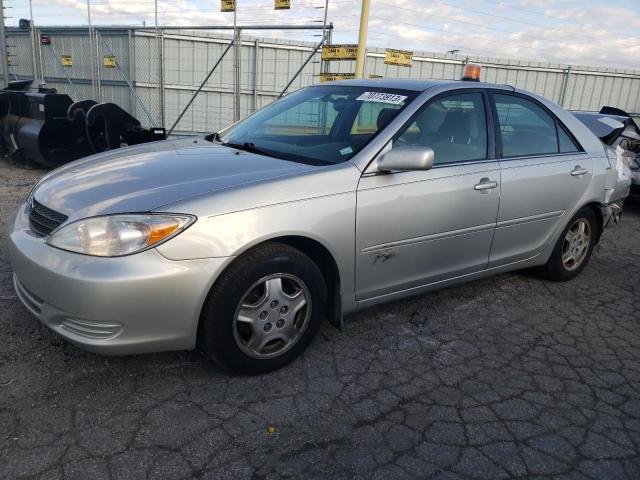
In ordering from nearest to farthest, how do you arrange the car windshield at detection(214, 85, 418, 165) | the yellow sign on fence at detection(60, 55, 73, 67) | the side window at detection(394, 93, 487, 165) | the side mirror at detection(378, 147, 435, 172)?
the side mirror at detection(378, 147, 435, 172) < the car windshield at detection(214, 85, 418, 165) < the side window at detection(394, 93, 487, 165) < the yellow sign on fence at detection(60, 55, 73, 67)

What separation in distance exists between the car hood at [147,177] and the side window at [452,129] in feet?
2.86

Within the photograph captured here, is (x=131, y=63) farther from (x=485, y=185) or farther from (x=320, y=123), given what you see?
A: (x=485, y=185)

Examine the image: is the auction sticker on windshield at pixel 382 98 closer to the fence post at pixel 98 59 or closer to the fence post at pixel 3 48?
the fence post at pixel 3 48

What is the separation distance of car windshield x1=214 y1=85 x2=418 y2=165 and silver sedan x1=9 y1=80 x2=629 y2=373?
0.02 metres

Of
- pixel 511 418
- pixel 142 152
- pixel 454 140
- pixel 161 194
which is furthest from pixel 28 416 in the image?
pixel 454 140

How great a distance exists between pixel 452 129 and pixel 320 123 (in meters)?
0.89

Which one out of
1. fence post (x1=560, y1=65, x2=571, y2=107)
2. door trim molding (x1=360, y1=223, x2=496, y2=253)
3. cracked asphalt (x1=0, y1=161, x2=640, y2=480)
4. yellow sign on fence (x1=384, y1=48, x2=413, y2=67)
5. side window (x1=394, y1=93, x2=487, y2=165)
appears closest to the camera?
cracked asphalt (x1=0, y1=161, x2=640, y2=480)

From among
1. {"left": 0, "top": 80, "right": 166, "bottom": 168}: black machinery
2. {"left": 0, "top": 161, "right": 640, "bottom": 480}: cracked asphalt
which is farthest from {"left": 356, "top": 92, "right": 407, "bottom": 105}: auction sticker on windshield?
{"left": 0, "top": 80, "right": 166, "bottom": 168}: black machinery

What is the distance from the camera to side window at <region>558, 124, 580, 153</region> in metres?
4.25

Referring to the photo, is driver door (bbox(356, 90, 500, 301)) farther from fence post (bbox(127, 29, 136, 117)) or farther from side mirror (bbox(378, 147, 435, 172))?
fence post (bbox(127, 29, 136, 117))

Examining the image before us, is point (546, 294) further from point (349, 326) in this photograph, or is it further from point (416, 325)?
point (349, 326)

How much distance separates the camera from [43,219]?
275 cm

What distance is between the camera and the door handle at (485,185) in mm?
3525

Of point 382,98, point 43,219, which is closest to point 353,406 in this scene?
point 43,219
